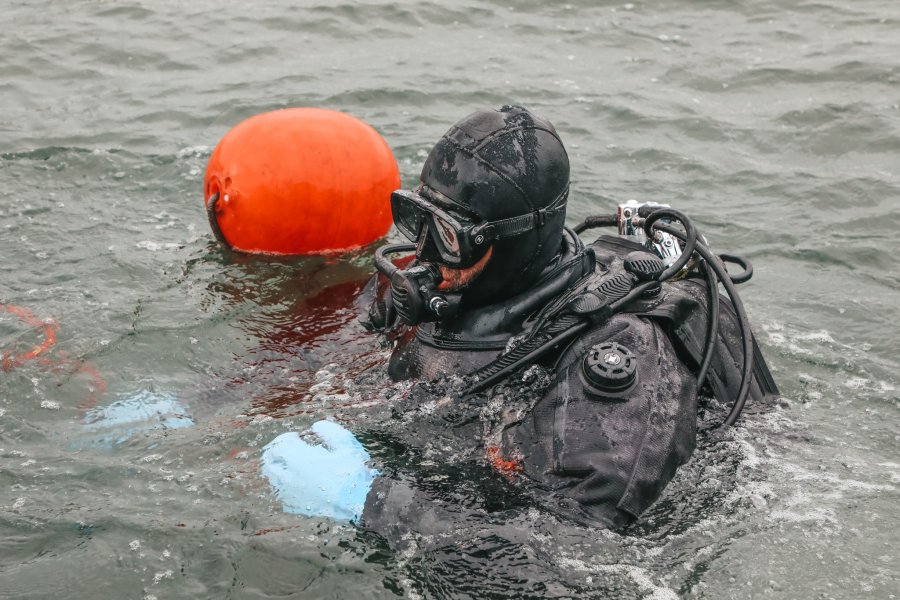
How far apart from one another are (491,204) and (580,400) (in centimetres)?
77

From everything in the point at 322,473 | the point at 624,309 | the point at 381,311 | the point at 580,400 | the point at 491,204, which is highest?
the point at 491,204

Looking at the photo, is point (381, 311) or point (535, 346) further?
point (381, 311)

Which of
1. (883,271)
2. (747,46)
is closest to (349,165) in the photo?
(883,271)

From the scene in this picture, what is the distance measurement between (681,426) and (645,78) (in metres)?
6.38

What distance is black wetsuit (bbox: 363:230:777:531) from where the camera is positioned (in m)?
3.21

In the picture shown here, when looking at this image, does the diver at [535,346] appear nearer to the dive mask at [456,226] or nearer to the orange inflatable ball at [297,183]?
the dive mask at [456,226]

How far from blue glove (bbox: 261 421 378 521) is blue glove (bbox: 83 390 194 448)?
32.4 inches

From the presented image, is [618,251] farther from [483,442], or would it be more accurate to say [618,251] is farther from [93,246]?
[93,246]

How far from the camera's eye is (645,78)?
9.16 m

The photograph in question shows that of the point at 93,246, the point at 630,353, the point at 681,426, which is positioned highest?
the point at 630,353

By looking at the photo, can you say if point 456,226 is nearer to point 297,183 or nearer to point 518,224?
point 518,224

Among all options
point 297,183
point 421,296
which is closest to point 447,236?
point 421,296

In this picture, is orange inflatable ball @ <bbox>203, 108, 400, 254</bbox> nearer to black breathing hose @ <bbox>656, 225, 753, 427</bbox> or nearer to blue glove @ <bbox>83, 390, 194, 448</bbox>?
blue glove @ <bbox>83, 390, 194, 448</bbox>

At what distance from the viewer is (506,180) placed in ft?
11.5
